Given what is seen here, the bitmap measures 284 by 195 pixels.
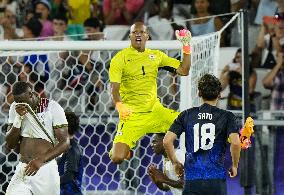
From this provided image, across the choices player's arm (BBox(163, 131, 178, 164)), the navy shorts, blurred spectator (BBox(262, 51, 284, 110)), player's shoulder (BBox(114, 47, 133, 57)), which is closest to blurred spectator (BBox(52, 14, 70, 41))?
blurred spectator (BBox(262, 51, 284, 110))

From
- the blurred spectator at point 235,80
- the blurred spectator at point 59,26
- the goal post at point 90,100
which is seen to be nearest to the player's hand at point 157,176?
the goal post at point 90,100

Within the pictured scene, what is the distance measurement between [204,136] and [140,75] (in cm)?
172

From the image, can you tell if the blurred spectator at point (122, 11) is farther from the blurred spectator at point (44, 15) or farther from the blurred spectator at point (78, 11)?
the blurred spectator at point (44, 15)

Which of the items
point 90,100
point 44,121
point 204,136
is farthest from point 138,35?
point 90,100

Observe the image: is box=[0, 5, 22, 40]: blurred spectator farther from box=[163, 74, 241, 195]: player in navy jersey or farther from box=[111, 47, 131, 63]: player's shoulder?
box=[163, 74, 241, 195]: player in navy jersey

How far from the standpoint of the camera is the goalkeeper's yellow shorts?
8.07 meters

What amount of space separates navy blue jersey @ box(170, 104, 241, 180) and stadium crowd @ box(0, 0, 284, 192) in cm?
273

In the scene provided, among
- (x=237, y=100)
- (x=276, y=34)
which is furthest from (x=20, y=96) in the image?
(x=276, y=34)

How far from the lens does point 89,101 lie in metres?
9.42

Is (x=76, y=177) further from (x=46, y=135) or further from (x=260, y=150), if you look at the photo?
(x=260, y=150)

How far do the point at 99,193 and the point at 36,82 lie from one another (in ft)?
4.19

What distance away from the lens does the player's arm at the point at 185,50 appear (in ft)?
24.6

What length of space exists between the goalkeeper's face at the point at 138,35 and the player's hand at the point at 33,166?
148cm

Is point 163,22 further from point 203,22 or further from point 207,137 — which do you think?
point 207,137
